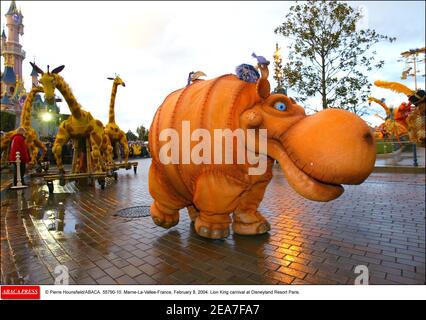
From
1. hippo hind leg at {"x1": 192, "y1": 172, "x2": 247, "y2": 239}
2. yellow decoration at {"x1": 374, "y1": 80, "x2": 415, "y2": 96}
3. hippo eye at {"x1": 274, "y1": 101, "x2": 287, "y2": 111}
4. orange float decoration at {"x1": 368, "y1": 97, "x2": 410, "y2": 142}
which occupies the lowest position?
hippo hind leg at {"x1": 192, "y1": 172, "x2": 247, "y2": 239}

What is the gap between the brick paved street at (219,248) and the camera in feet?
8.41

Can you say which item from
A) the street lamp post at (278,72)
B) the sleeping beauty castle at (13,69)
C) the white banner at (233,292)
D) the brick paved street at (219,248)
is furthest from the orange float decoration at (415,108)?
the sleeping beauty castle at (13,69)

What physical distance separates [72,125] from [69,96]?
3.51 feet

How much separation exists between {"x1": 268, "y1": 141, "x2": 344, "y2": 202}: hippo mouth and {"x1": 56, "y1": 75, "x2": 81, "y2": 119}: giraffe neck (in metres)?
7.04

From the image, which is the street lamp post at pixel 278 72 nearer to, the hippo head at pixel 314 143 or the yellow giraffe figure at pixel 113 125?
the hippo head at pixel 314 143

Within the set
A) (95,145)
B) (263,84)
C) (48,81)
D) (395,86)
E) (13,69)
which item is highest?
Answer: (13,69)

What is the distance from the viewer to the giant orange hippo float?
2174mm

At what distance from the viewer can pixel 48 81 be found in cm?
686

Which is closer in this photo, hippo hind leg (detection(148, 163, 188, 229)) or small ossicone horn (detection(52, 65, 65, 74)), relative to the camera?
hippo hind leg (detection(148, 163, 188, 229))

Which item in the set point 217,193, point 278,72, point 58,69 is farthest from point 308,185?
point 58,69

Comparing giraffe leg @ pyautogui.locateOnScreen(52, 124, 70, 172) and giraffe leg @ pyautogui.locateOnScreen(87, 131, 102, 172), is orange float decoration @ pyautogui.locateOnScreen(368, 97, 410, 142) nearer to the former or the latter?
giraffe leg @ pyautogui.locateOnScreen(87, 131, 102, 172)

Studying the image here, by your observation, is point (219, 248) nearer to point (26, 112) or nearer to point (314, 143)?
point (314, 143)

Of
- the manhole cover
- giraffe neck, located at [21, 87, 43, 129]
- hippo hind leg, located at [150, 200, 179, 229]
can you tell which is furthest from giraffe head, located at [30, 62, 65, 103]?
hippo hind leg, located at [150, 200, 179, 229]
